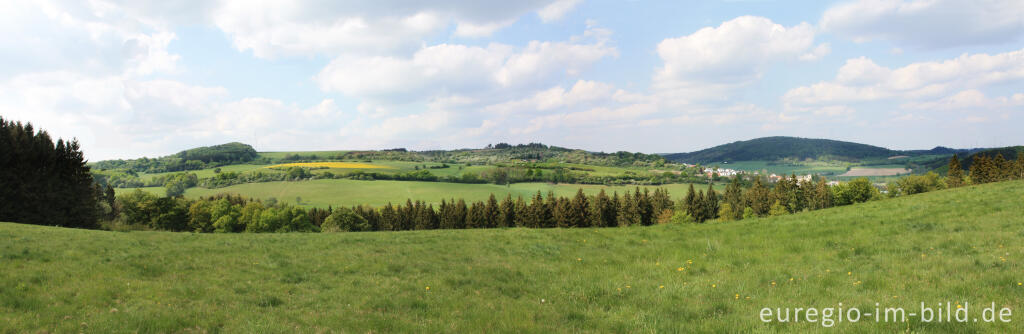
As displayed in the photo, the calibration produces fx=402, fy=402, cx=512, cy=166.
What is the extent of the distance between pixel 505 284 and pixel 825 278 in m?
7.60

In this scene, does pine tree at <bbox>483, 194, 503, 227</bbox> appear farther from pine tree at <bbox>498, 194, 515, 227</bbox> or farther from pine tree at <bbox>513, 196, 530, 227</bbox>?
pine tree at <bbox>513, 196, 530, 227</bbox>

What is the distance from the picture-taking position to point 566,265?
43.7 feet

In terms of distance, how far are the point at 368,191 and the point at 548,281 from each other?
147m

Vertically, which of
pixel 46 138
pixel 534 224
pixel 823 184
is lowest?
pixel 534 224

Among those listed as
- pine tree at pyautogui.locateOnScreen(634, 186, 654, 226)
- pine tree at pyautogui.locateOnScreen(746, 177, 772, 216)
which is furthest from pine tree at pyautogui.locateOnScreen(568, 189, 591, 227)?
pine tree at pyautogui.locateOnScreen(746, 177, 772, 216)

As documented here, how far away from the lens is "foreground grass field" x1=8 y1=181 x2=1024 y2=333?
7.37 meters

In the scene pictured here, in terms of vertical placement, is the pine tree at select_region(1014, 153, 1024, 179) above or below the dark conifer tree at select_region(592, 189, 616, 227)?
above

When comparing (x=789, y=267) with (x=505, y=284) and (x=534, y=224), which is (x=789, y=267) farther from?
(x=534, y=224)

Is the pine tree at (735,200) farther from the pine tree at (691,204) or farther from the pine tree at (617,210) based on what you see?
the pine tree at (617,210)

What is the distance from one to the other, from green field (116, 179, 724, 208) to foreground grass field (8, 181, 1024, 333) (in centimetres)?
11436

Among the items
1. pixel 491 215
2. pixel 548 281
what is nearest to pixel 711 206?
pixel 491 215

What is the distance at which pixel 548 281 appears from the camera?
453 inches

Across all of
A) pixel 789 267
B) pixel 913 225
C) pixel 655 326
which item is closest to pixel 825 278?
pixel 789 267

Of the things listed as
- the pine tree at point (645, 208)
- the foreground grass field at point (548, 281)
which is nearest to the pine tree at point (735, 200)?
the pine tree at point (645, 208)
